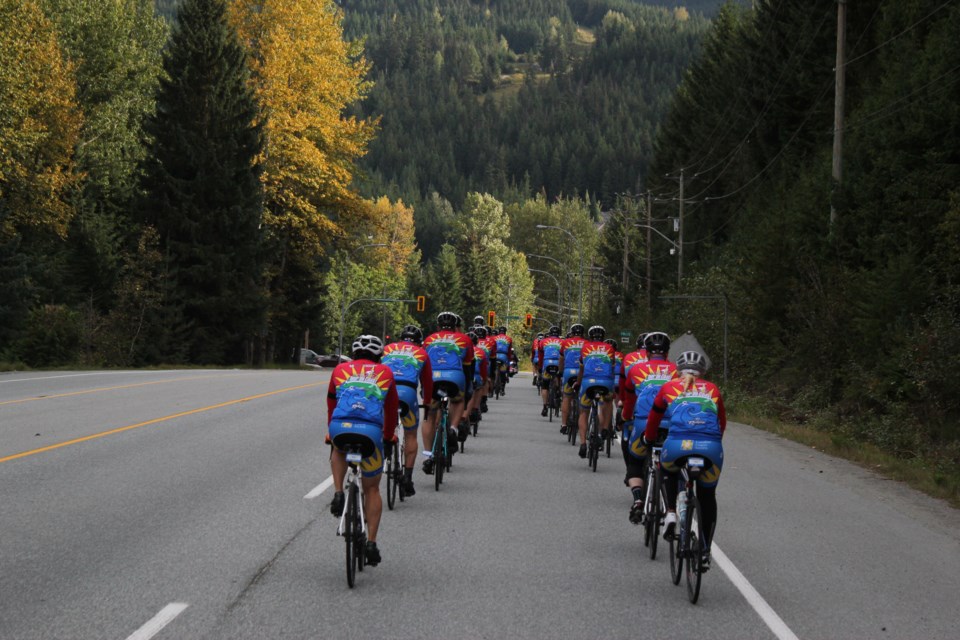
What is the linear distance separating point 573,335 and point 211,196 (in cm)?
2919

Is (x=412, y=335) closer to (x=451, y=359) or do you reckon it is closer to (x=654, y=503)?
(x=451, y=359)

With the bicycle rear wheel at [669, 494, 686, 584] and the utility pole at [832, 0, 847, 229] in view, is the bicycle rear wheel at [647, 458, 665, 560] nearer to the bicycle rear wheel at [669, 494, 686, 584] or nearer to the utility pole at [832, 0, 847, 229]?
the bicycle rear wheel at [669, 494, 686, 584]

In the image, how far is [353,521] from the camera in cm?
761

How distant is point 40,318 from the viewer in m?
38.7

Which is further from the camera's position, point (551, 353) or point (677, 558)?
point (551, 353)

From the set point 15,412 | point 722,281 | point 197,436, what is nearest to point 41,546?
point 197,436

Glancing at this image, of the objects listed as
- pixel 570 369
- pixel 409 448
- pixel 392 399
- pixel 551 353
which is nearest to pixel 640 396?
pixel 409 448

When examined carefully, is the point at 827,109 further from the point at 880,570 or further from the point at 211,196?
the point at 880,570

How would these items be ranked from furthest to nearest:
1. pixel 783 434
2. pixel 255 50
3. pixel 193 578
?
pixel 255 50
pixel 783 434
pixel 193 578

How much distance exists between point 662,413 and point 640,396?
1.71m

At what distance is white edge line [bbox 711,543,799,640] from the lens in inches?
260

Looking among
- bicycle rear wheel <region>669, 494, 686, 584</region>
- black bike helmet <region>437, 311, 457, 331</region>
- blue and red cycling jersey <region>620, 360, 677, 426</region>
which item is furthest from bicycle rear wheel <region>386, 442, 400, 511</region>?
bicycle rear wheel <region>669, 494, 686, 584</region>

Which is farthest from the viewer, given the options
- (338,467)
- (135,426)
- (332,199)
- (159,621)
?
(332,199)

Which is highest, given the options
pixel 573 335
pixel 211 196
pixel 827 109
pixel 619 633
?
pixel 827 109
